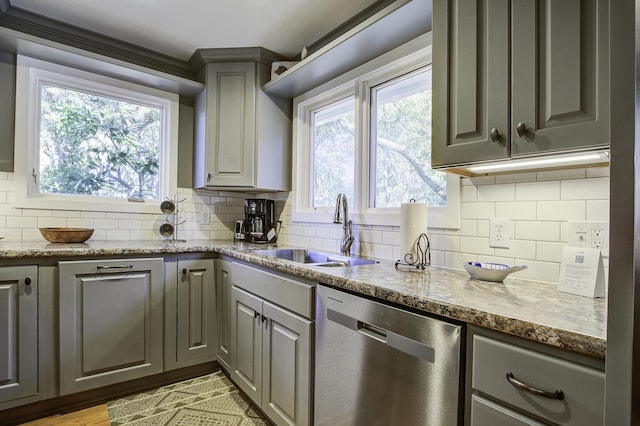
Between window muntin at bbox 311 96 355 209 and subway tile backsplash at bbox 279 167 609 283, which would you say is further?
window muntin at bbox 311 96 355 209

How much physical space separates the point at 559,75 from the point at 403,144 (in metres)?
1.04

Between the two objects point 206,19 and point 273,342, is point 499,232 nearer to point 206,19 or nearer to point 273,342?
point 273,342

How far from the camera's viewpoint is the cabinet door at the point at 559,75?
939 mm

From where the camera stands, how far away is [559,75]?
1010 mm

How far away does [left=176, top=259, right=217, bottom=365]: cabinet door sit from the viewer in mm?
2328

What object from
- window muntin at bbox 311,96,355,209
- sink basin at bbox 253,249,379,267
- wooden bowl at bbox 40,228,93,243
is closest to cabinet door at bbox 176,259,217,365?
sink basin at bbox 253,249,379,267

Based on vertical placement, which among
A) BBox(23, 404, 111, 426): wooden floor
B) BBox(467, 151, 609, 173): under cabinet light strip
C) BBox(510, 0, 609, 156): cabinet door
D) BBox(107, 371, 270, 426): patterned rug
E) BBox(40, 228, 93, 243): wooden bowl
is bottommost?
BBox(23, 404, 111, 426): wooden floor

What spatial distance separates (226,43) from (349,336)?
2.35 m

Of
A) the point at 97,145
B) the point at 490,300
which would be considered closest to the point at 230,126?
the point at 97,145

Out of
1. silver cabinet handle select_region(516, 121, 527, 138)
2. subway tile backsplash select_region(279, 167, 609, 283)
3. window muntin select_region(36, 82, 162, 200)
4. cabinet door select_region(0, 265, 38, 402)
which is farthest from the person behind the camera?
window muntin select_region(36, 82, 162, 200)

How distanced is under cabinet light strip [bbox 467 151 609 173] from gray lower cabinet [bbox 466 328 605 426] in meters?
0.65

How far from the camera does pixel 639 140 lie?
1.85ft

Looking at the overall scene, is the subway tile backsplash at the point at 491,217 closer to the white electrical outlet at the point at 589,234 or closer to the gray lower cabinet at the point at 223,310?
the white electrical outlet at the point at 589,234

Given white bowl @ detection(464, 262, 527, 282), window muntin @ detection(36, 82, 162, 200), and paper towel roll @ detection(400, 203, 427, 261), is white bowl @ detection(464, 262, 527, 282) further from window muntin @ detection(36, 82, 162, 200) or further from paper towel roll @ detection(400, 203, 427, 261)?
window muntin @ detection(36, 82, 162, 200)
